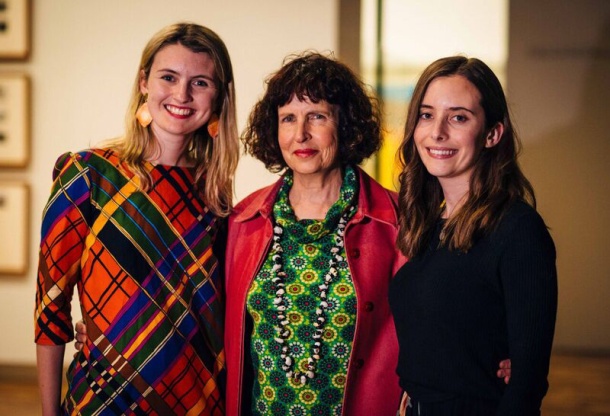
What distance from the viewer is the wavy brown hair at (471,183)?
1.78m

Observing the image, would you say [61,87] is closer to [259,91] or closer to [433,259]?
[259,91]

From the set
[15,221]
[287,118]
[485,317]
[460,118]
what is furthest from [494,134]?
[15,221]

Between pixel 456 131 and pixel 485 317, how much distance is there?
0.50 metres

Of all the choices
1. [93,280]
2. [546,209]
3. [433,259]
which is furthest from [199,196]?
[546,209]

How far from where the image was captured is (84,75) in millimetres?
4863

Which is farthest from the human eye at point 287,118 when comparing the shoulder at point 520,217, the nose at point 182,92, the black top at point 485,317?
the shoulder at point 520,217

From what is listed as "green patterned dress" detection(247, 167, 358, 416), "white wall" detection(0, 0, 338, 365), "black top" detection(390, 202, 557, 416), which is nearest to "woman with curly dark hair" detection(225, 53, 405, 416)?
"green patterned dress" detection(247, 167, 358, 416)

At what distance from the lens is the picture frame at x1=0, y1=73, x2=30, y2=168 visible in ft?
15.9

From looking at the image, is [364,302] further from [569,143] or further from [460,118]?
[569,143]

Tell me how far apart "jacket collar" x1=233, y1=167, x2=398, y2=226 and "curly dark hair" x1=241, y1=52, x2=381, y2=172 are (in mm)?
110

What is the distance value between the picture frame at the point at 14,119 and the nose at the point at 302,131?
3219 millimetres

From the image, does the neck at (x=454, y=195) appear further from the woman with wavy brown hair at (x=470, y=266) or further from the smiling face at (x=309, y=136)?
the smiling face at (x=309, y=136)

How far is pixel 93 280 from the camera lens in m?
2.08

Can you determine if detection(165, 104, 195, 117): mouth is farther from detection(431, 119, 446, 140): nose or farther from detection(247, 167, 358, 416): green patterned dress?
detection(431, 119, 446, 140): nose
